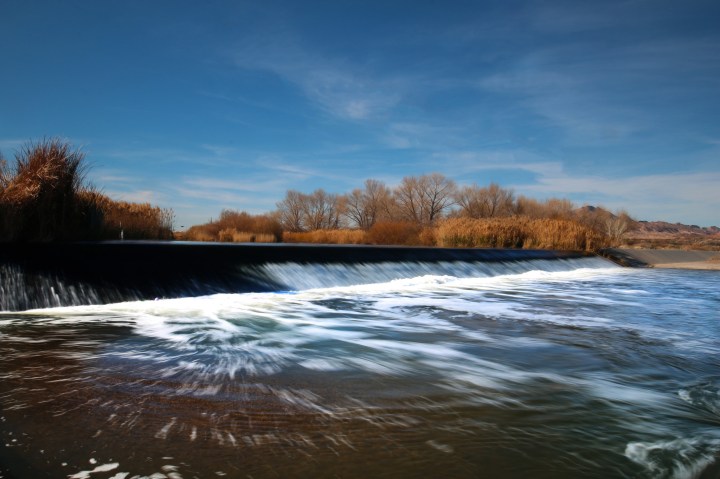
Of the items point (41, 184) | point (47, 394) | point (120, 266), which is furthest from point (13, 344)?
point (41, 184)

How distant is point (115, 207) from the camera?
1202 cm

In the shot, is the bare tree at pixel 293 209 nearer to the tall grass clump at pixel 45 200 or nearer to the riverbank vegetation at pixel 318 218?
the riverbank vegetation at pixel 318 218

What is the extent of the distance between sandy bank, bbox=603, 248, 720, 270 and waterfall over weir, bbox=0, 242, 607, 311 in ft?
33.5

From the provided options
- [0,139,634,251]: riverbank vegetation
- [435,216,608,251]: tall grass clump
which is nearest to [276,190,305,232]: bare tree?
[0,139,634,251]: riverbank vegetation

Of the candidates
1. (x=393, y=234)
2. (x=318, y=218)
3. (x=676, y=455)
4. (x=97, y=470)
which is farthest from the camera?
(x=318, y=218)

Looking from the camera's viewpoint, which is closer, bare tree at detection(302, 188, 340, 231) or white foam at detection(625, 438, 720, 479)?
white foam at detection(625, 438, 720, 479)

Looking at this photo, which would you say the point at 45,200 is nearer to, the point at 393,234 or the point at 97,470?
the point at 97,470

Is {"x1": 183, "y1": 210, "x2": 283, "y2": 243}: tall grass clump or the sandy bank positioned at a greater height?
{"x1": 183, "y1": 210, "x2": 283, "y2": 243}: tall grass clump

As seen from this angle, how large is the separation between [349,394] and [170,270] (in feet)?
15.4

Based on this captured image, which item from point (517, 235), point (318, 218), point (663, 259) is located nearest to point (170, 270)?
point (517, 235)

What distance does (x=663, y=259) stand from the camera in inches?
739

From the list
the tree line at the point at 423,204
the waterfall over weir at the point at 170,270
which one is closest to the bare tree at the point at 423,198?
the tree line at the point at 423,204

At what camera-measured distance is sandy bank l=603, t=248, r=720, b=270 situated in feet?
55.2

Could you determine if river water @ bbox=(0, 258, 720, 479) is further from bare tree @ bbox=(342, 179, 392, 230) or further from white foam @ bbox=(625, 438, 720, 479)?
bare tree @ bbox=(342, 179, 392, 230)
